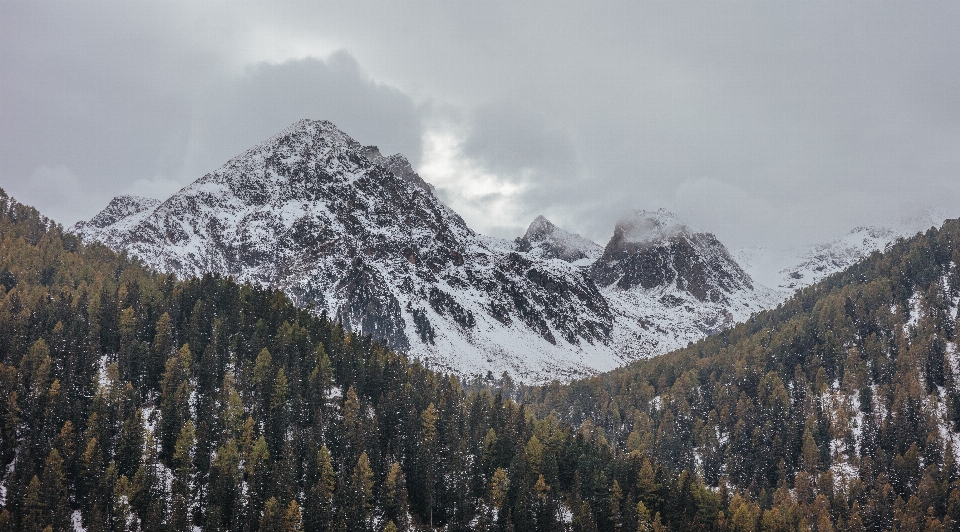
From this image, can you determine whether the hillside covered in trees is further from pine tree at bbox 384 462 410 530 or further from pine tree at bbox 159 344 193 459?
pine tree at bbox 159 344 193 459

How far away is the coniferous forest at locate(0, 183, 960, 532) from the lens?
3937 inches

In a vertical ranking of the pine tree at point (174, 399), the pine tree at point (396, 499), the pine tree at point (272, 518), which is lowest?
the pine tree at point (272, 518)

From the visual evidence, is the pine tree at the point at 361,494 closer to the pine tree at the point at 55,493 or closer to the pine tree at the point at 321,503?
the pine tree at the point at 321,503

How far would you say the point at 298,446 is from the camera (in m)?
114

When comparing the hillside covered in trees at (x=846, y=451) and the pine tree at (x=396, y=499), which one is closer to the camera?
the pine tree at (x=396, y=499)

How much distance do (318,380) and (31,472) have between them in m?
49.2

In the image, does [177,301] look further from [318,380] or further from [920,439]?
[920,439]

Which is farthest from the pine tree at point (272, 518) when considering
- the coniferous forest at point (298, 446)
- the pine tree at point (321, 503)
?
the pine tree at point (321, 503)

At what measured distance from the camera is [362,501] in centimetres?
10350

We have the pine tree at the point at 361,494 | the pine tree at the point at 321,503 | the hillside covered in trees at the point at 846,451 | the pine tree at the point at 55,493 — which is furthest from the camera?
the hillside covered in trees at the point at 846,451

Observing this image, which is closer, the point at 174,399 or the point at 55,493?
the point at 55,493

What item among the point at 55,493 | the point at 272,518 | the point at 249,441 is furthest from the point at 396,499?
the point at 55,493

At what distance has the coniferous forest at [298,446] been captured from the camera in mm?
100000

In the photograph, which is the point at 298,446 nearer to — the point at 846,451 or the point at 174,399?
the point at 174,399
